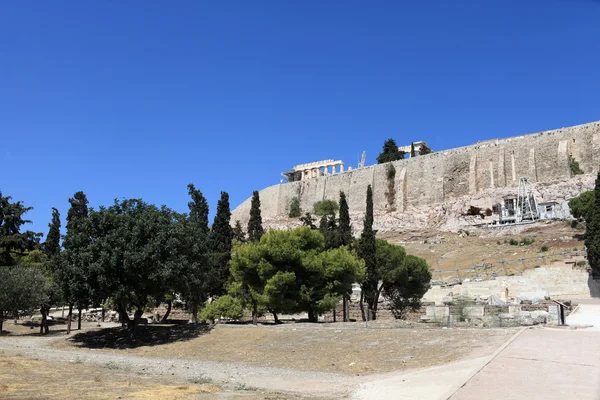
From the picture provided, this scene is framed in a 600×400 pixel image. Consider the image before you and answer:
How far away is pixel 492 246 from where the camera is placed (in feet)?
161

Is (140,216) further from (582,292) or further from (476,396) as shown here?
(582,292)

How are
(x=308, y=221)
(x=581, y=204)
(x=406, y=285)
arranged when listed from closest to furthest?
(x=406, y=285) → (x=308, y=221) → (x=581, y=204)

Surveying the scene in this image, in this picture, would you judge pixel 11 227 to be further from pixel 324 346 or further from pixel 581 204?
pixel 581 204

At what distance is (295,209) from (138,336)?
6438 centimetres

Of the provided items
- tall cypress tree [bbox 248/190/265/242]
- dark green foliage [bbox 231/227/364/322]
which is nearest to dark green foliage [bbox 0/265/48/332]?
dark green foliage [bbox 231/227/364/322]

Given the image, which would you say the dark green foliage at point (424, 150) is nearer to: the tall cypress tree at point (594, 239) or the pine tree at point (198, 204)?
the tall cypress tree at point (594, 239)

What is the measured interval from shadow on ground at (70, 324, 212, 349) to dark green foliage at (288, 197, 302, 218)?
202 ft

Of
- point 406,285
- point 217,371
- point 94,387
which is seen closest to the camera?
point 94,387

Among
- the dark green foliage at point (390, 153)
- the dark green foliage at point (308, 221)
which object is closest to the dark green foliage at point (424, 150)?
the dark green foliage at point (390, 153)

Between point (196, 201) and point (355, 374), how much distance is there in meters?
18.5

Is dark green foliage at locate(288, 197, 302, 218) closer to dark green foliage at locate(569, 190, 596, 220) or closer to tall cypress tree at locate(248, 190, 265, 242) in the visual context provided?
dark green foliage at locate(569, 190, 596, 220)

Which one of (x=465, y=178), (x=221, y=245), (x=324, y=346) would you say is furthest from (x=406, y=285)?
(x=465, y=178)

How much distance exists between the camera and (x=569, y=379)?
9.41m

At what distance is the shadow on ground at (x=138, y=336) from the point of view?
2200 cm
